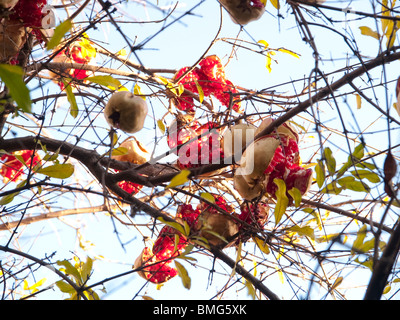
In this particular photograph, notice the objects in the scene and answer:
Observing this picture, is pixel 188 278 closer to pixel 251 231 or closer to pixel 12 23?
pixel 251 231

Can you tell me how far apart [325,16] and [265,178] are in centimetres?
40

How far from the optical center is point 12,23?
1.19 metres

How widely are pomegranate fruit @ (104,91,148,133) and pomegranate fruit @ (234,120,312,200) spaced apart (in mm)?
283

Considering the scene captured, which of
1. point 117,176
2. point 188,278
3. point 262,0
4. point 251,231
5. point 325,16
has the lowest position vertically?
point 188,278

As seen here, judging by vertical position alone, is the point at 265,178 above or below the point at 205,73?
below

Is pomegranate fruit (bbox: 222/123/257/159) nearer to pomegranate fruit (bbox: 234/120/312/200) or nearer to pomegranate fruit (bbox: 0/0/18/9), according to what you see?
pomegranate fruit (bbox: 234/120/312/200)

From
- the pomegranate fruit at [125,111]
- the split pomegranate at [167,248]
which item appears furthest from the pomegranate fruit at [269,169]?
the pomegranate fruit at [125,111]

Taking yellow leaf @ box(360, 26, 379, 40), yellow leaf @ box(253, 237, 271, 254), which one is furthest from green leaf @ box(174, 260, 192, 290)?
yellow leaf @ box(360, 26, 379, 40)

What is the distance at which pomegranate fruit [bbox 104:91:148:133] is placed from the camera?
3.79ft

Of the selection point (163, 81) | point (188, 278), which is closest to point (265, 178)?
point (188, 278)

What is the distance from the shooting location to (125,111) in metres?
1.16

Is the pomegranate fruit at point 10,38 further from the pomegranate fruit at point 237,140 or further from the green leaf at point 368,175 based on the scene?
the green leaf at point 368,175

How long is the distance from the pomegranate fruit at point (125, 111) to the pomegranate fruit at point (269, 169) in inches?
11.2

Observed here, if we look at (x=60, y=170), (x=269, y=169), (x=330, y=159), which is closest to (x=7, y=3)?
(x=60, y=170)
